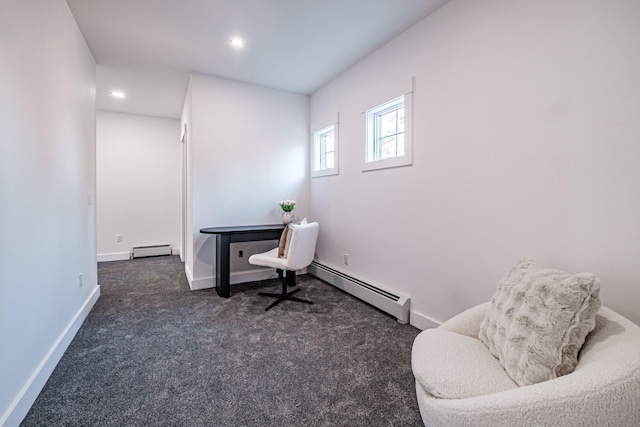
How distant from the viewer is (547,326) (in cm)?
102

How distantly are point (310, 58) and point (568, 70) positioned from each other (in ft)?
7.74

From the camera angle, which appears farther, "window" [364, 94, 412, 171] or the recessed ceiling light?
the recessed ceiling light

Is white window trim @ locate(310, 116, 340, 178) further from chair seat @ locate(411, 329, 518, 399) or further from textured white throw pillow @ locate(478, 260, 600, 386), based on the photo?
textured white throw pillow @ locate(478, 260, 600, 386)

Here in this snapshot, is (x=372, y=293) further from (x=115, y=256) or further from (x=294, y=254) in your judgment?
(x=115, y=256)

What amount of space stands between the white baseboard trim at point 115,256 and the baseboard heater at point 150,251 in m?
0.11

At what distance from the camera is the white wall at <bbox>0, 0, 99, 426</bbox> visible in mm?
1376

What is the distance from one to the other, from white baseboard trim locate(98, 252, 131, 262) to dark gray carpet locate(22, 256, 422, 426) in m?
2.35

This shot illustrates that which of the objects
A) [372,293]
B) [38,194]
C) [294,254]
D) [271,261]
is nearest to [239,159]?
[271,261]

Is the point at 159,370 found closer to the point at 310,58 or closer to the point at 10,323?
the point at 10,323

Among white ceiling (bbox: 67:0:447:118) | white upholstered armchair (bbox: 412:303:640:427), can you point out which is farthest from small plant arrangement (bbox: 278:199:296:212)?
white upholstered armchair (bbox: 412:303:640:427)

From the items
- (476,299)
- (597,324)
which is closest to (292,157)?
(476,299)

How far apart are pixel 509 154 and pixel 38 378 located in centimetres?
318

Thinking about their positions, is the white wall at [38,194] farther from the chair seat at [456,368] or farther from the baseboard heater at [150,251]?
the baseboard heater at [150,251]

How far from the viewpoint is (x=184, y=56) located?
122 inches
